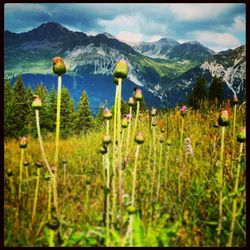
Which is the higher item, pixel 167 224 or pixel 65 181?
pixel 65 181

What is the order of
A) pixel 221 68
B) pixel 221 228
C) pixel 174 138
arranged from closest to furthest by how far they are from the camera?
pixel 221 228 < pixel 174 138 < pixel 221 68

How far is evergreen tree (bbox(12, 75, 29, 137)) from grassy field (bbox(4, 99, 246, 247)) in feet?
0.48

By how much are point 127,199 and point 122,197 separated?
0.34 meters

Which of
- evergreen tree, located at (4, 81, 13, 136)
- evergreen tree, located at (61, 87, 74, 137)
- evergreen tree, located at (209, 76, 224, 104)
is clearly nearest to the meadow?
evergreen tree, located at (4, 81, 13, 136)

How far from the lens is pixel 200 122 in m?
4.36

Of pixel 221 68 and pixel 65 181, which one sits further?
pixel 221 68

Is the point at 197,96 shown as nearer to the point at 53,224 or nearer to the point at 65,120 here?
the point at 65,120

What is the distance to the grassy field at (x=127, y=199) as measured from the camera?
2.27m

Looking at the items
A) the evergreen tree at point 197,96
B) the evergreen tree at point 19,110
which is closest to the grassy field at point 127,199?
the evergreen tree at point 19,110

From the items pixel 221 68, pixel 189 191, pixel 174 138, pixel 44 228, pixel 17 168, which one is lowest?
pixel 44 228
